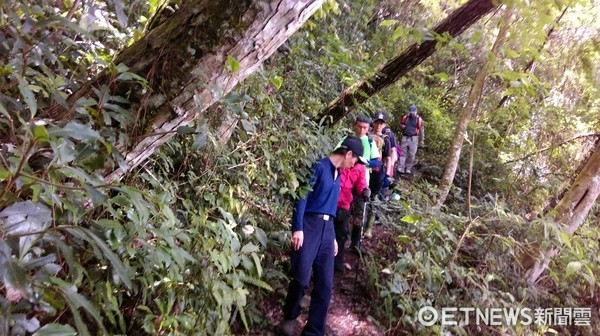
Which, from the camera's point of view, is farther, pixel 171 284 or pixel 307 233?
pixel 307 233

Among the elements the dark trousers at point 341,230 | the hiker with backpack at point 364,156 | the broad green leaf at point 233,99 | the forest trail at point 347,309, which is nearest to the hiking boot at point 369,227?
the hiker with backpack at point 364,156

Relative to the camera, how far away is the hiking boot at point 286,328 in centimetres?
404

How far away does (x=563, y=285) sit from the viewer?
5.93 m

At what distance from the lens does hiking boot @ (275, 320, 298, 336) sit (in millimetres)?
4043

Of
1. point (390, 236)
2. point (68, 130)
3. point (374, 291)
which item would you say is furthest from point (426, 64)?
point (68, 130)

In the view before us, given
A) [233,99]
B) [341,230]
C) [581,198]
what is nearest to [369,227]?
[341,230]

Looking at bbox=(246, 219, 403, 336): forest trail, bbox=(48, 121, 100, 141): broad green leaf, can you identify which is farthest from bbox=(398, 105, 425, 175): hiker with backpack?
bbox=(48, 121, 100, 141): broad green leaf

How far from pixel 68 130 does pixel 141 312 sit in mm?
1845

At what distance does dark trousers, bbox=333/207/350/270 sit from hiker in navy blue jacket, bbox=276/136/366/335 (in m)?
1.07

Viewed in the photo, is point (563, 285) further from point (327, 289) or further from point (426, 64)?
point (426, 64)

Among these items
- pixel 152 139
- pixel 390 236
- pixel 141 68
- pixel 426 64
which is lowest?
pixel 152 139

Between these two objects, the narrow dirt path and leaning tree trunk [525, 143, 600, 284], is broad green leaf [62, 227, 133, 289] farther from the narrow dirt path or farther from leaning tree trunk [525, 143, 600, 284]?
leaning tree trunk [525, 143, 600, 284]

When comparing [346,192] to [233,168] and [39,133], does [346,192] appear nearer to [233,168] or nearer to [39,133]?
[233,168]

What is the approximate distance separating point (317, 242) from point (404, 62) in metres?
3.35
